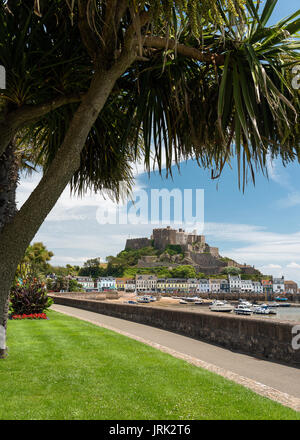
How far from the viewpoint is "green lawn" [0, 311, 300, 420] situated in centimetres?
312

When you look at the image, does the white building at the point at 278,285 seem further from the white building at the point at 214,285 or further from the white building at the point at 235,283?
the white building at the point at 214,285

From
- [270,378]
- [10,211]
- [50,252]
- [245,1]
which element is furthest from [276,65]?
[50,252]

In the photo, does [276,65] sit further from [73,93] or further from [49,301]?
[49,301]

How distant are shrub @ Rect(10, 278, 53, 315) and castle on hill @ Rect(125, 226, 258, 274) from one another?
11396cm

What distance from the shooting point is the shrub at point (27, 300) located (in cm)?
1228

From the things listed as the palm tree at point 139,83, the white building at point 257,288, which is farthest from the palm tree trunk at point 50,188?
the white building at point 257,288

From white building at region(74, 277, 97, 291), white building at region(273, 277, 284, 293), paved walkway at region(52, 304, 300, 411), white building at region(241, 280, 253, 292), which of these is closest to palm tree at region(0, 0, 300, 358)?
paved walkway at region(52, 304, 300, 411)

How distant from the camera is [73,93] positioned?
3756 mm

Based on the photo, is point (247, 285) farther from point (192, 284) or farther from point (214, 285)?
point (192, 284)

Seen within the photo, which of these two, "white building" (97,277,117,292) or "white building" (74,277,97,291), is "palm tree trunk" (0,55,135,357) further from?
"white building" (74,277,97,291)

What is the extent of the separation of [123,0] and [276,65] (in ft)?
5.23

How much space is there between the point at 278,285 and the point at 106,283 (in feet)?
205

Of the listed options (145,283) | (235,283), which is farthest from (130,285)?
(235,283)

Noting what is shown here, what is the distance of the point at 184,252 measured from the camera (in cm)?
13525
